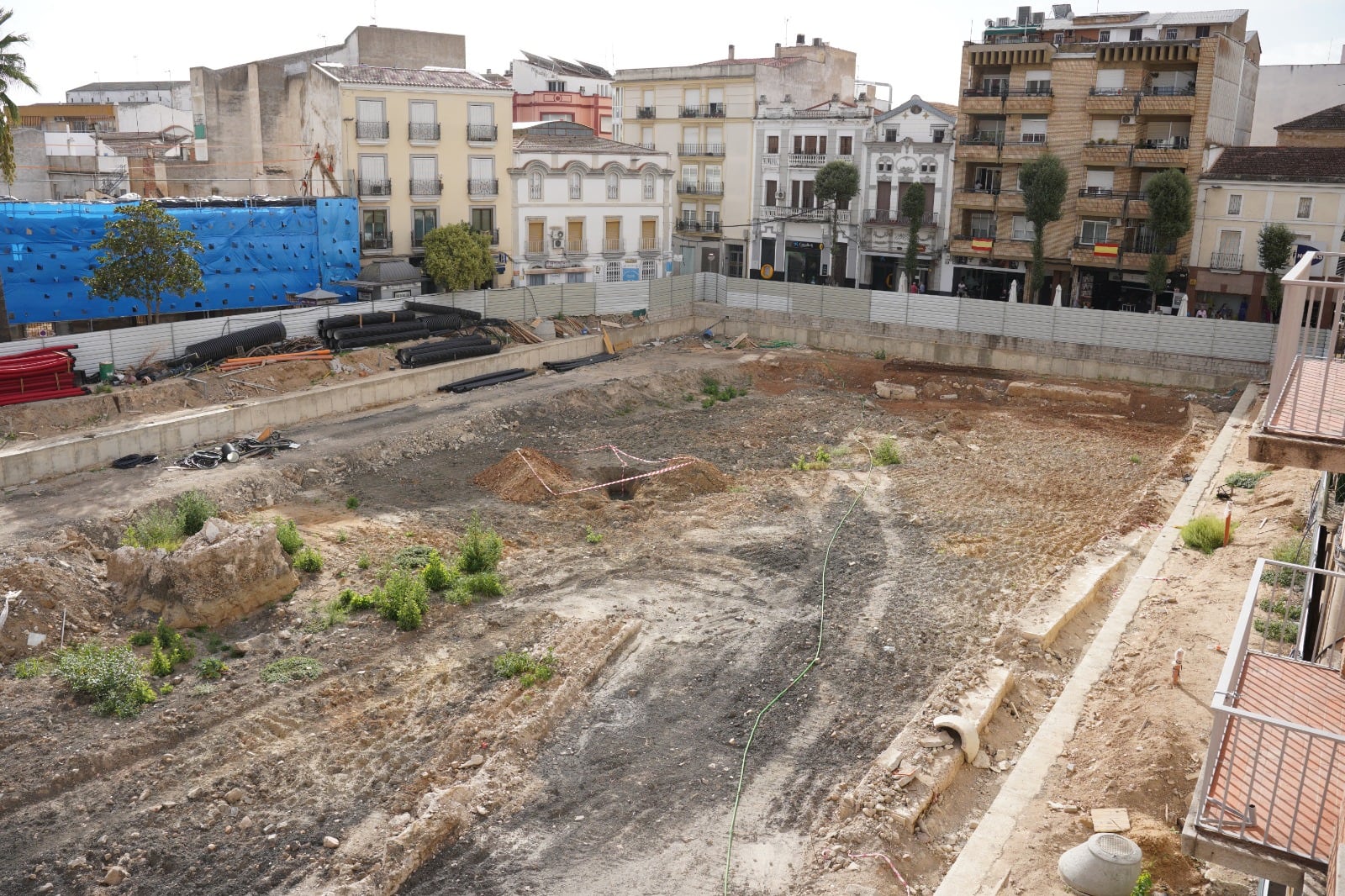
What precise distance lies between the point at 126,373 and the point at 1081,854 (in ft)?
97.6

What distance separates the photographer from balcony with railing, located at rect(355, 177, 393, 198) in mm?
44500

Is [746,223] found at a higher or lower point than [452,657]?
higher

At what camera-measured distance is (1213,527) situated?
20.7 metres

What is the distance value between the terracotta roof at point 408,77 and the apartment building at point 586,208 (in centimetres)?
346

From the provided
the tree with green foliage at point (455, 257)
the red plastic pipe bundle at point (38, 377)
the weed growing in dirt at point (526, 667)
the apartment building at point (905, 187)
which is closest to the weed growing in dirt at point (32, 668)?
the weed growing in dirt at point (526, 667)

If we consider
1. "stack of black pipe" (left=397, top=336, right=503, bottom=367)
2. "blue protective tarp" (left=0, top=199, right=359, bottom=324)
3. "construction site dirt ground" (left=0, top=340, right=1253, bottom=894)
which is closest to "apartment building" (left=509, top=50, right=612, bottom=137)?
"blue protective tarp" (left=0, top=199, right=359, bottom=324)

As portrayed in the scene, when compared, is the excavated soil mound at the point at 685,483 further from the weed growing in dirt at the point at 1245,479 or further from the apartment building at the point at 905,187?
the apartment building at the point at 905,187

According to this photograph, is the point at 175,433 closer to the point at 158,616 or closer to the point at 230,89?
the point at 158,616

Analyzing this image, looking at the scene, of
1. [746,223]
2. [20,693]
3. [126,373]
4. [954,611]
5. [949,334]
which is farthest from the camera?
[746,223]

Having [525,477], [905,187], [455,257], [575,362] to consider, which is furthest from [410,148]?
[905,187]

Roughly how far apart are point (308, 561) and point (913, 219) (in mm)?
39558

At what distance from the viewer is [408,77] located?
45562mm

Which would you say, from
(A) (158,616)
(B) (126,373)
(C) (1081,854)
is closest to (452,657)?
(A) (158,616)

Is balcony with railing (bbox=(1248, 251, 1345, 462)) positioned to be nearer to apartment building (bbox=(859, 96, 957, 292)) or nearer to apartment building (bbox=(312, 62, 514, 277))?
apartment building (bbox=(312, 62, 514, 277))
